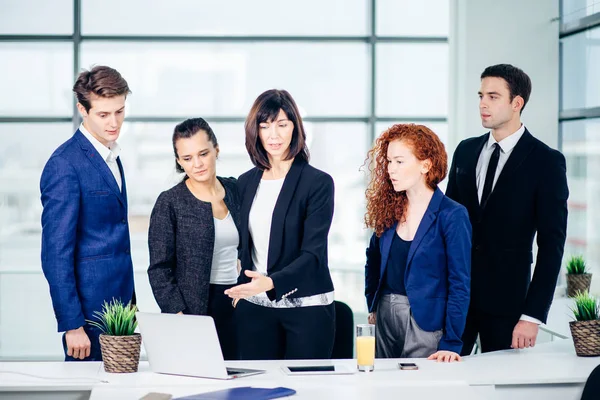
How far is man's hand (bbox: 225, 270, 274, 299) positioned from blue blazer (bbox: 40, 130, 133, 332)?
53cm

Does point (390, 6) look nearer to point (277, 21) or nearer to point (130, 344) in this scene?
point (277, 21)

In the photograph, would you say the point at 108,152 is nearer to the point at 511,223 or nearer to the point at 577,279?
the point at 511,223

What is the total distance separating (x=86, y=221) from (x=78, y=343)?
1.45ft

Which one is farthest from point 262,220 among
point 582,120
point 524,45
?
point 524,45

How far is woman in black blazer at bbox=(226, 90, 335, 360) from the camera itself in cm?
291

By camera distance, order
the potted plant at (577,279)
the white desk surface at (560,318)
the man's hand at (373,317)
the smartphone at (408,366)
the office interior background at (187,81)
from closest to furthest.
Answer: the smartphone at (408,366), the man's hand at (373,317), the white desk surface at (560,318), the potted plant at (577,279), the office interior background at (187,81)

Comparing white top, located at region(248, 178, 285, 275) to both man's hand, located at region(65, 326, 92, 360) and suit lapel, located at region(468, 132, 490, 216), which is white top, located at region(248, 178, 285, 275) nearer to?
man's hand, located at region(65, 326, 92, 360)

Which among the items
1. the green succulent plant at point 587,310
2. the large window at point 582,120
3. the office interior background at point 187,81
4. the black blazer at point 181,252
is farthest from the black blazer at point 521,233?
the office interior background at point 187,81

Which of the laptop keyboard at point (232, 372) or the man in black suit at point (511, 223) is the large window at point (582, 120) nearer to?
the man in black suit at point (511, 223)

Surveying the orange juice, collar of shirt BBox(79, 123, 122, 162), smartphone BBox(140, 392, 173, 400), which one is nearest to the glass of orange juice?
the orange juice

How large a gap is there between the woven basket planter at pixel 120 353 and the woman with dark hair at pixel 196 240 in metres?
0.35

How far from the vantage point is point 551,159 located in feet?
10.8

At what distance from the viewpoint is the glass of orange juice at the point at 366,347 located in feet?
8.72

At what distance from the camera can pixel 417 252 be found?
2926 mm
